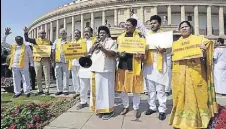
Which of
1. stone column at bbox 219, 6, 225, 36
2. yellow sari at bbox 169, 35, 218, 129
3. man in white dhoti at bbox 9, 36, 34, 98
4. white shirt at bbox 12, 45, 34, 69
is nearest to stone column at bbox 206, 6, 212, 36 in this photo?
stone column at bbox 219, 6, 225, 36

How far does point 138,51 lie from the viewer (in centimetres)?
597

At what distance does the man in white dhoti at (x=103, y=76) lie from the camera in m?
6.05

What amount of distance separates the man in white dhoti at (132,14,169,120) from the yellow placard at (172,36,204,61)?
533 mm

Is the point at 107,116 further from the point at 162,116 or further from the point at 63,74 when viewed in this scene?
the point at 63,74

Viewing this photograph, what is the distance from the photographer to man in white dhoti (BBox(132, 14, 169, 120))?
5926 millimetres

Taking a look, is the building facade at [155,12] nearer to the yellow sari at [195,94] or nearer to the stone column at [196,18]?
the stone column at [196,18]

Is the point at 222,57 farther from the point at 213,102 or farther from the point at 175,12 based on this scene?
the point at 175,12

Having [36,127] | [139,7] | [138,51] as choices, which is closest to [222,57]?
[138,51]

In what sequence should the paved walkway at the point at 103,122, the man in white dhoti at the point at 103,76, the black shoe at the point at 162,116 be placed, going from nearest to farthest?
the paved walkway at the point at 103,122 < the black shoe at the point at 162,116 < the man in white dhoti at the point at 103,76

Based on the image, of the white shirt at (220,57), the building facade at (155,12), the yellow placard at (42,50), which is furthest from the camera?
the building facade at (155,12)

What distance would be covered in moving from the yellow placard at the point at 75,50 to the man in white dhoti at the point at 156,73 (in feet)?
5.69

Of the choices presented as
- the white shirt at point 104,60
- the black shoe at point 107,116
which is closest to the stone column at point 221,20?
the white shirt at point 104,60

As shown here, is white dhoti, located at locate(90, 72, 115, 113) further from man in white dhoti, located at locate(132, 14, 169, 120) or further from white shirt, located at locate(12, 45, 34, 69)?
white shirt, located at locate(12, 45, 34, 69)

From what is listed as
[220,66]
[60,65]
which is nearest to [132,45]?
[60,65]
